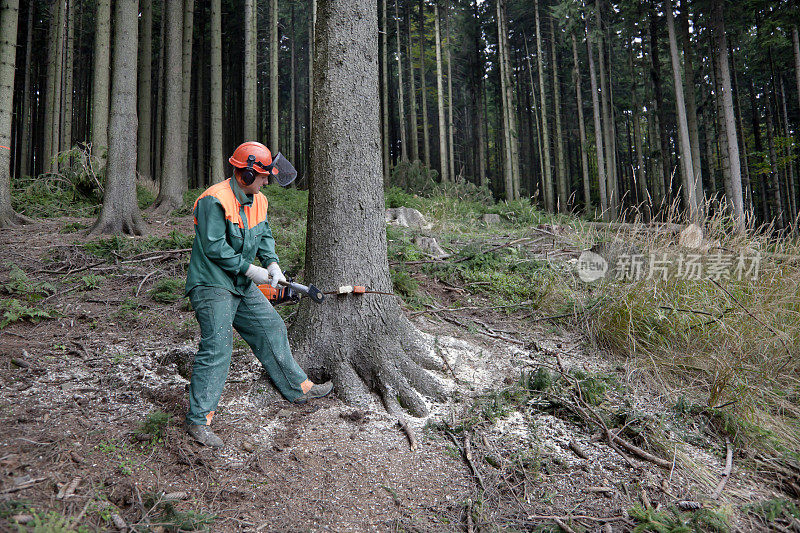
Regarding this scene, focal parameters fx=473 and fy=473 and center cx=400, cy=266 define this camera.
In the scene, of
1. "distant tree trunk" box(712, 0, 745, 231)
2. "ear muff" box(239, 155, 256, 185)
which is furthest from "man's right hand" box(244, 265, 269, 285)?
"distant tree trunk" box(712, 0, 745, 231)

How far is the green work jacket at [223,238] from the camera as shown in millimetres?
3078

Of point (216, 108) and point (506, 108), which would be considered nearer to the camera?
point (216, 108)

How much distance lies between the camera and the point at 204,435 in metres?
2.95

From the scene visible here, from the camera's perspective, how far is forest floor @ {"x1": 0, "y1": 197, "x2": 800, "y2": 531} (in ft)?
8.05

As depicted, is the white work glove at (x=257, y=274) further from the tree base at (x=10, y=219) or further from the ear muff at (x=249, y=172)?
the tree base at (x=10, y=219)

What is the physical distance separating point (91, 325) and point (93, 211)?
590 centimetres

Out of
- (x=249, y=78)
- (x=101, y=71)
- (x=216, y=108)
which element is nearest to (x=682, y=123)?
(x=249, y=78)

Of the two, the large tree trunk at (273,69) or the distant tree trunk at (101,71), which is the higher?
the large tree trunk at (273,69)

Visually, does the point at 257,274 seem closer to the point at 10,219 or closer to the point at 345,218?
the point at 345,218

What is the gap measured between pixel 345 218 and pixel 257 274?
92 centimetres

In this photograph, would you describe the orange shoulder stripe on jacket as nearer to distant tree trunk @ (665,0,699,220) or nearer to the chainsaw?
the chainsaw

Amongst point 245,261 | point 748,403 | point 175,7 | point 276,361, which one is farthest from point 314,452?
point 175,7

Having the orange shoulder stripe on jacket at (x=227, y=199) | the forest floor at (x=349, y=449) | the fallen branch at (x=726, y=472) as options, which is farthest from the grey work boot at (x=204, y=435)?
the fallen branch at (x=726, y=472)

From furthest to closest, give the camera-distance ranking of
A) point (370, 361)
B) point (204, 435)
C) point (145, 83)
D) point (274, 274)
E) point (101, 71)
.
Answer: point (145, 83), point (101, 71), point (370, 361), point (274, 274), point (204, 435)
